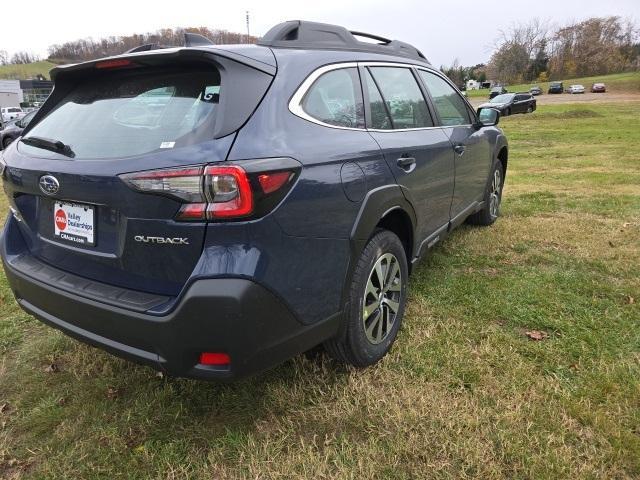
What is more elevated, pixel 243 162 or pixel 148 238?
pixel 243 162

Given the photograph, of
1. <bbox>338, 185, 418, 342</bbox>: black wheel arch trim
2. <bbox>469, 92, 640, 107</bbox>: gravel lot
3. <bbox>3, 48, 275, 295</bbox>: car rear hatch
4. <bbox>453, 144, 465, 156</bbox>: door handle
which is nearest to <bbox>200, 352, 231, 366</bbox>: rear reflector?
<bbox>3, 48, 275, 295</bbox>: car rear hatch

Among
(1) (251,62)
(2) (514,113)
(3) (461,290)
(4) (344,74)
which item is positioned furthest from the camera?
(2) (514,113)

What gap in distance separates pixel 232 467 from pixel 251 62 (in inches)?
67.3

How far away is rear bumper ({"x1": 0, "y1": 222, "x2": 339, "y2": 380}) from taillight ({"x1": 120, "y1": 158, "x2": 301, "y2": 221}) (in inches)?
9.8

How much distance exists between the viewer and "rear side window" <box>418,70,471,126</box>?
3.66 m

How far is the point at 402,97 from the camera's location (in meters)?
3.14

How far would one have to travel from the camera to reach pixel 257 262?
180 centimetres

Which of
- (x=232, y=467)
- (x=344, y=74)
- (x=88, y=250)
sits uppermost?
(x=344, y=74)

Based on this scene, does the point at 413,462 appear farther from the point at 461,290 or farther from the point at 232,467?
the point at 461,290

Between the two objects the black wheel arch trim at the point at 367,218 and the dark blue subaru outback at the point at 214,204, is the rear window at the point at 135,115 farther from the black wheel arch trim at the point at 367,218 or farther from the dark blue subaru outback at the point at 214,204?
the black wheel arch trim at the point at 367,218

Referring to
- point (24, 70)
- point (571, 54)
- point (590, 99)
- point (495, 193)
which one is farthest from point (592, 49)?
point (24, 70)

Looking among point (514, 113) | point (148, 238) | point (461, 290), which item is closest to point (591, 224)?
point (461, 290)

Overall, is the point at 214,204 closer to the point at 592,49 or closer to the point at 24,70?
the point at 592,49

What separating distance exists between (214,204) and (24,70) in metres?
151
